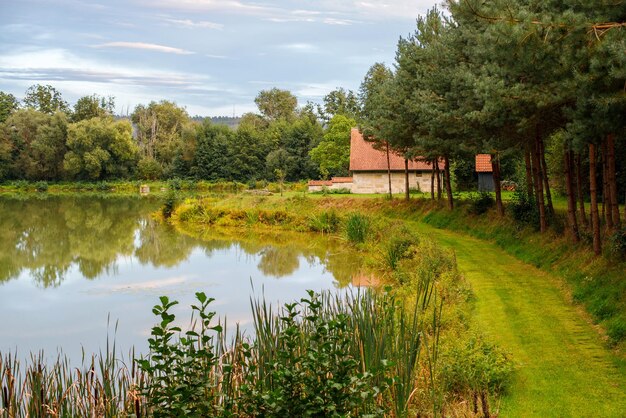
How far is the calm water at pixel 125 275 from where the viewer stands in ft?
Result: 47.1

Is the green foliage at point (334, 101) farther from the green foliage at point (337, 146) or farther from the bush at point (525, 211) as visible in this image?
the bush at point (525, 211)

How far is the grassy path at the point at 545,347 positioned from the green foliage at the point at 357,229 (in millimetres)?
10173

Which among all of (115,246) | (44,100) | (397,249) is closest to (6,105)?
(44,100)

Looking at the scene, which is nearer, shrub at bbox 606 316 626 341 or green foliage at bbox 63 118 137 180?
shrub at bbox 606 316 626 341

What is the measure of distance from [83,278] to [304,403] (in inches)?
655

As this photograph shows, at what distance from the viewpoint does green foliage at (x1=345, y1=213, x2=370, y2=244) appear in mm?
26016

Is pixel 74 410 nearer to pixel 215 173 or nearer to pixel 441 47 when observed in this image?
pixel 441 47

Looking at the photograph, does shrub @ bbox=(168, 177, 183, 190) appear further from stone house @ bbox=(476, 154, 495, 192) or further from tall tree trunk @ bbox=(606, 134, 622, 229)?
tall tree trunk @ bbox=(606, 134, 622, 229)

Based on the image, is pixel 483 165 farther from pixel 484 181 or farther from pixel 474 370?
pixel 474 370

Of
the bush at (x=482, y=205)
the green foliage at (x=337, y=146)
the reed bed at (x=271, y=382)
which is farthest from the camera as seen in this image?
the green foliage at (x=337, y=146)

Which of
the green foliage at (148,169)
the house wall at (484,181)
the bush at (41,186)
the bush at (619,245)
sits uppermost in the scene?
the green foliage at (148,169)

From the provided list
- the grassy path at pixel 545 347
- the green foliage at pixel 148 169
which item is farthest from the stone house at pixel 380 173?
the green foliage at pixel 148 169

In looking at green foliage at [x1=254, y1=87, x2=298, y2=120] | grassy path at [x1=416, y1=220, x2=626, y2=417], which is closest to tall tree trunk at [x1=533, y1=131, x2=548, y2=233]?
grassy path at [x1=416, y1=220, x2=626, y2=417]

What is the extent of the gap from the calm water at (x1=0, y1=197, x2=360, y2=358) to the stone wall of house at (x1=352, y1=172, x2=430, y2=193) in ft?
47.1
